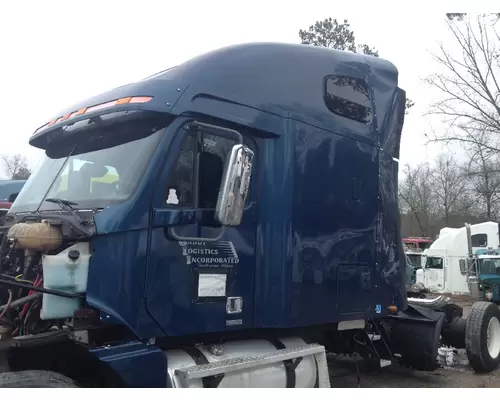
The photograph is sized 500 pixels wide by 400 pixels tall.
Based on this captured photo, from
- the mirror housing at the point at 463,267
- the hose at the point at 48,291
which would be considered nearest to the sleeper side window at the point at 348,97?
the hose at the point at 48,291

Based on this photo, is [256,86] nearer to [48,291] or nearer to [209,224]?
[209,224]

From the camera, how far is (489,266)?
1769cm

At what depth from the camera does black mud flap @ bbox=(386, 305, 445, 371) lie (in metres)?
5.97

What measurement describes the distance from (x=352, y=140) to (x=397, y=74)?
121cm

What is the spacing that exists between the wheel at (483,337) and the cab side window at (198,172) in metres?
4.49

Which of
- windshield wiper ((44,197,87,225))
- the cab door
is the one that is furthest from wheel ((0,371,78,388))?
windshield wiper ((44,197,87,225))

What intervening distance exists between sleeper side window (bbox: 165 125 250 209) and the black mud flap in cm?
326

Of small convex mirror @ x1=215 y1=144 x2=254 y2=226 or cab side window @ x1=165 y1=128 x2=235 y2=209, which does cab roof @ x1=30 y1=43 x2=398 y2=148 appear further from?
small convex mirror @ x1=215 y1=144 x2=254 y2=226

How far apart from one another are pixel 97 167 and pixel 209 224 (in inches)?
37.0

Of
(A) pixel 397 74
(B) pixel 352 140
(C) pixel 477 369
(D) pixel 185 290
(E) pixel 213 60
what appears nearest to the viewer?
(D) pixel 185 290

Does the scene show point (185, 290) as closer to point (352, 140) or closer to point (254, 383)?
point (254, 383)

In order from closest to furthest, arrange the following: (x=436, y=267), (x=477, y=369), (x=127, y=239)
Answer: (x=127, y=239), (x=477, y=369), (x=436, y=267)

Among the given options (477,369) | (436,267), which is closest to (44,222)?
(477,369)

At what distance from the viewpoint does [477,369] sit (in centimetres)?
672
